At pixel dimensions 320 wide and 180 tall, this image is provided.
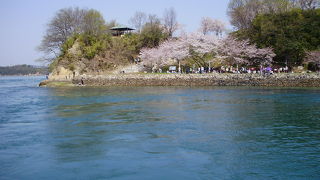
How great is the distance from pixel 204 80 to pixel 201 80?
0.44 metres

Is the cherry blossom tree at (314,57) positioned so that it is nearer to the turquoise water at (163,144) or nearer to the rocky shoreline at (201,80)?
the rocky shoreline at (201,80)

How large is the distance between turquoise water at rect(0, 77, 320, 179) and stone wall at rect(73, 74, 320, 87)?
67.5ft

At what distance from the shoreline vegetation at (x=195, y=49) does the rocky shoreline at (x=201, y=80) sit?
0.11 m

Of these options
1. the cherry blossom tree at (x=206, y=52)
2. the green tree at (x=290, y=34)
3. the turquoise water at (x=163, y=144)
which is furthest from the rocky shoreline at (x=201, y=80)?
the turquoise water at (x=163, y=144)

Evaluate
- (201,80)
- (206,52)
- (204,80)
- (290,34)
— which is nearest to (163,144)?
(204,80)

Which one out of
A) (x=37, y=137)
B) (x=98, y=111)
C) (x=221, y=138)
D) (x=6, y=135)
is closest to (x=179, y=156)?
(x=221, y=138)

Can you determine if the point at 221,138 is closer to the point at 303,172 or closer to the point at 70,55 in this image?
the point at 303,172

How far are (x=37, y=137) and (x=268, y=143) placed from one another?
32.2ft

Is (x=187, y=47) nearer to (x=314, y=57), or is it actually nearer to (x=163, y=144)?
(x=314, y=57)

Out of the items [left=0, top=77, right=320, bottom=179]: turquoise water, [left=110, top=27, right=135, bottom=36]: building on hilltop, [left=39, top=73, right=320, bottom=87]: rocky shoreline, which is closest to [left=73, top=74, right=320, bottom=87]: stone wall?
[left=39, top=73, right=320, bottom=87]: rocky shoreline

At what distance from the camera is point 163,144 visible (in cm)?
1342

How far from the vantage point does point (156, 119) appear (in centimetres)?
1939

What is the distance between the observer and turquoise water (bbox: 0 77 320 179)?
34.0ft

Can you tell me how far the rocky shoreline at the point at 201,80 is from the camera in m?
42.2
